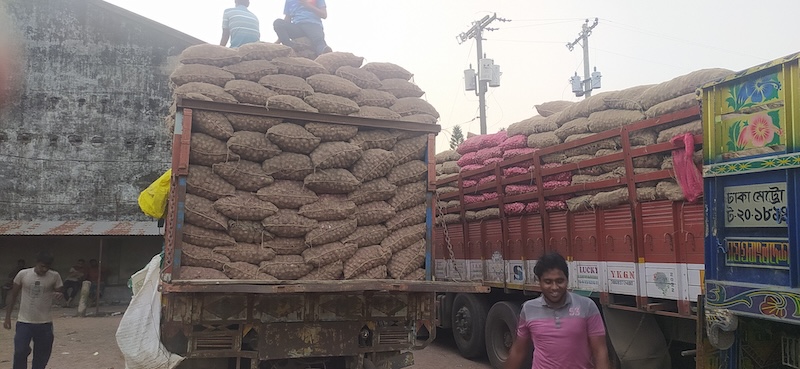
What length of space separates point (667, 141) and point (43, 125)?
16.9m

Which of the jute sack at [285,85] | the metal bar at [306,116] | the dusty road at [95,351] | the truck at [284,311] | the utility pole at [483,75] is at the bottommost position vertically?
the dusty road at [95,351]

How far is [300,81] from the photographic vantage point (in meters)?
4.84

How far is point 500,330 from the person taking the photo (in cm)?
715

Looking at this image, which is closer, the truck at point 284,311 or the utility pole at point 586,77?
the truck at point 284,311

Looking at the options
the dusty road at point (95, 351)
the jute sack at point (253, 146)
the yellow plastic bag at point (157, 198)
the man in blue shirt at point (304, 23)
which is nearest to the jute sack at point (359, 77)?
the jute sack at point (253, 146)

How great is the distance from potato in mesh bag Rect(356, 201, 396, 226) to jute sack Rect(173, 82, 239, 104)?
132 cm

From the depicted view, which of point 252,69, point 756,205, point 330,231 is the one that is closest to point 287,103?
point 252,69

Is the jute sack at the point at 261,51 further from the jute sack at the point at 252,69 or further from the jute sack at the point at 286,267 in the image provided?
the jute sack at the point at 286,267

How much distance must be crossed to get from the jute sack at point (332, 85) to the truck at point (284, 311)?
0.33 metres

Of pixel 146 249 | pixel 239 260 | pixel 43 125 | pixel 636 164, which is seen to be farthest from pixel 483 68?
pixel 239 260

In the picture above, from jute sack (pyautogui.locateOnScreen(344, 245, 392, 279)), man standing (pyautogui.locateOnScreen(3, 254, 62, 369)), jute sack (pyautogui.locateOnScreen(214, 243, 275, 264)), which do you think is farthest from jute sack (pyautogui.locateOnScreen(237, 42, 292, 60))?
man standing (pyautogui.locateOnScreen(3, 254, 62, 369))

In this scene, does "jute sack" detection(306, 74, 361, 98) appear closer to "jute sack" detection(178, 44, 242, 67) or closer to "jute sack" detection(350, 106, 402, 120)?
"jute sack" detection(350, 106, 402, 120)

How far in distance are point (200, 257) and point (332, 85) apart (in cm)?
179

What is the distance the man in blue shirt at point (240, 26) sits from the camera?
20.7ft
